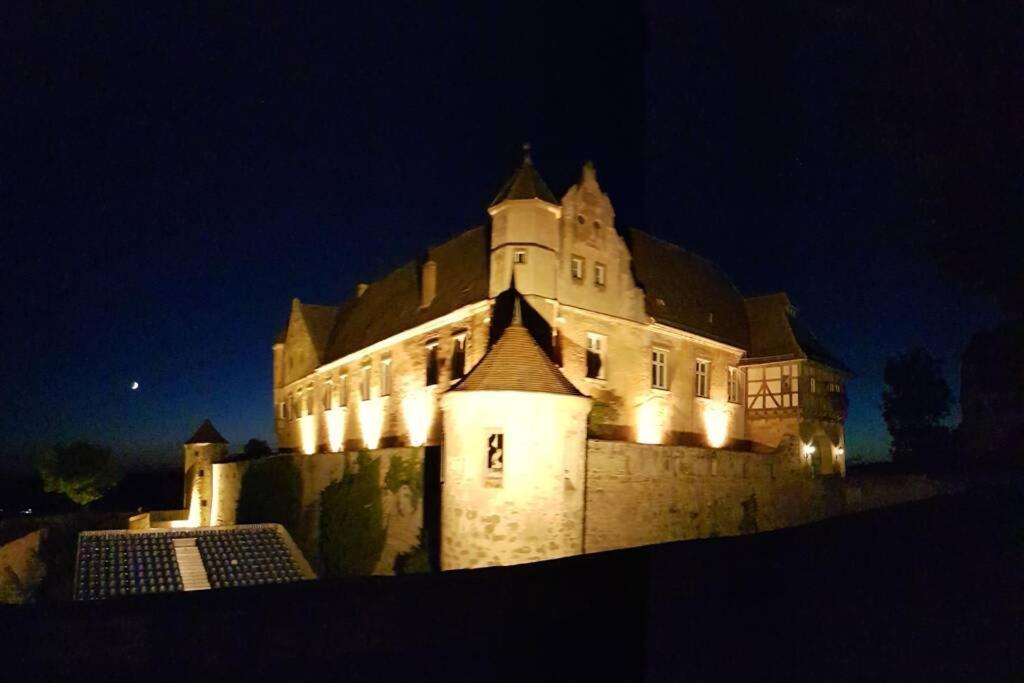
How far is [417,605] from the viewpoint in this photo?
4285 millimetres

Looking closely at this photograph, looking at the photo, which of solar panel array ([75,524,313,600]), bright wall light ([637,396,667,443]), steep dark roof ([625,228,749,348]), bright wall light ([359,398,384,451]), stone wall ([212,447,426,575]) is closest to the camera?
solar panel array ([75,524,313,600])

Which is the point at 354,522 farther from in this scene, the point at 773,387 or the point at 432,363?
the point at 773,387

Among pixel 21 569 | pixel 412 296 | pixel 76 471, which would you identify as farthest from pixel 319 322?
pixel 76 471

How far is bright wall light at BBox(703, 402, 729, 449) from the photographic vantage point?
2486cm

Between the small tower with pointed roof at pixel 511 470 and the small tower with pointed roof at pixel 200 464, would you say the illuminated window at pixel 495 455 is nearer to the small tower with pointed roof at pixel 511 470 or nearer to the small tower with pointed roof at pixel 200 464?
the small tower with pointed roof at pixel 511 470

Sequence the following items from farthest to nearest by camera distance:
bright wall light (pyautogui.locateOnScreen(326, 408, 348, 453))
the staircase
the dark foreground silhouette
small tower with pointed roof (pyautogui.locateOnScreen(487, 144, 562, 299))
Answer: bright wall light (pyautogui.locateOnScreen(326, 408, 348, 453))
small tower with pointed roof (pyautogui.locateOnScreen(487, 144, 562, 299))
the staircase
the dark foreground silhouette

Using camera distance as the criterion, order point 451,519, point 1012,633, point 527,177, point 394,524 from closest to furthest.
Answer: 1. point 1012,633
2. point 451,519
3. point 394,524
4. point 527,177

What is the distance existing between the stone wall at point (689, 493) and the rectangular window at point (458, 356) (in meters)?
5.84

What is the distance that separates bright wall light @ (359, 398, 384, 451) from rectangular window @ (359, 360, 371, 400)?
298 mm

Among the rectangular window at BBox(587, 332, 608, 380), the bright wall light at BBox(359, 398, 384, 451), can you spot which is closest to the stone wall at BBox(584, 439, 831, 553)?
the rectangular window at BBox(587, 332, 608, 380)

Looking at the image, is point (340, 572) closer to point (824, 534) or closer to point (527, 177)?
point (527, 177)

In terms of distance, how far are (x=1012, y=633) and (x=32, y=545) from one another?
33846mm

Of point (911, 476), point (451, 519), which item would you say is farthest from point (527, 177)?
point (911, 476)

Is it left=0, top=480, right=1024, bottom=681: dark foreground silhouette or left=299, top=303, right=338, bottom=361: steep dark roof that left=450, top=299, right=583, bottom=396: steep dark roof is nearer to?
left=0, top=480, right=1024, bottom=681: dark foreground silhouette
